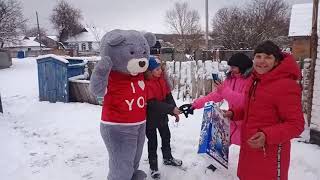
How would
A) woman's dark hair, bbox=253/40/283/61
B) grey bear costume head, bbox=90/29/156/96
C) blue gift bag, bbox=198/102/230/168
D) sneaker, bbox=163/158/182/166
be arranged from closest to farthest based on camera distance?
woman's dark hair, bbox=253/40/283/61
grey bear costume head, bbox=90/29/156/96
blue gift bag, bbox=198/102/230/168
sneaker, bbox=163/158/182/166

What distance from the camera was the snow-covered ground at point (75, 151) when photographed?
4.27 meters

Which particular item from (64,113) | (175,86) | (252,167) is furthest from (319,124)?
(64,113)

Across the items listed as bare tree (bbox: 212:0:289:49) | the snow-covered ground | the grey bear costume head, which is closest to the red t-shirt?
the grey bear costume head

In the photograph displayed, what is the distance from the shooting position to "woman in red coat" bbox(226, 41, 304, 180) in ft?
7.84

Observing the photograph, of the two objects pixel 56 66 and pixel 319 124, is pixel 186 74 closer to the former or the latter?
pixel 56 66

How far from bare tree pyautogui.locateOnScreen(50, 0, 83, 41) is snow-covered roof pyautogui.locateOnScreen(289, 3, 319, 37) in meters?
32.4

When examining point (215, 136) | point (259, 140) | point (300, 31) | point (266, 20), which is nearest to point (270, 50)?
point (259, 140)

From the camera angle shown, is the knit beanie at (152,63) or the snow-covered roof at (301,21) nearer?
the knit beanie at (152,63)

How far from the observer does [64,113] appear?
8031mm

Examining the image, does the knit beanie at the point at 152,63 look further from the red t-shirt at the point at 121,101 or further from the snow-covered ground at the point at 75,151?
the snow-covered ground at the point at 75,151

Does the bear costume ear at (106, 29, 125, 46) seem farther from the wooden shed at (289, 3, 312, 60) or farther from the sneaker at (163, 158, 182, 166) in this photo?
the wooden shed at (289, 3, 312, 60)

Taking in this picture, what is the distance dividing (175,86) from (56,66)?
3.30 m

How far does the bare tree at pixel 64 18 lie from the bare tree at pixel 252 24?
68.8ft

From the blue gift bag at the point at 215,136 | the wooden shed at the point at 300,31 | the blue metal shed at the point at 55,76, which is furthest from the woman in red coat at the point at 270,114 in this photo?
the wooden shed at the point at 300,31
